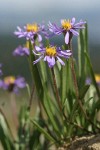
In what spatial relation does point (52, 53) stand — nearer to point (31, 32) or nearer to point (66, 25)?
point (66, 25)

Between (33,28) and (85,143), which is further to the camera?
(33,28)

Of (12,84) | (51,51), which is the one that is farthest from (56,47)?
(12,84)

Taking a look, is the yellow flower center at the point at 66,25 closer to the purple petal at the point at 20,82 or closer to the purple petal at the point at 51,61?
the purple petal at the point at 51,61

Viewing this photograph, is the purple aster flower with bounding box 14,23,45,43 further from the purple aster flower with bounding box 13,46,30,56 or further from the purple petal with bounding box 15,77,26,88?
the purple petal with bounding box 15,77,26,88

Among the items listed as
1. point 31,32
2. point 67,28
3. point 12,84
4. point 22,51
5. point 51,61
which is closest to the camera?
point 51,61

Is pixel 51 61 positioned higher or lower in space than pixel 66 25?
lower

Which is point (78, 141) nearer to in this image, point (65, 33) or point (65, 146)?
point (65, 146)

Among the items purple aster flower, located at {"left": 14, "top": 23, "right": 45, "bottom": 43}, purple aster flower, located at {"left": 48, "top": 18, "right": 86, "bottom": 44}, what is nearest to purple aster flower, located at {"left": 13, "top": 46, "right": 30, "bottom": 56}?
purple aster flower, located at {"left": 14, "top": 23, "right": 45, "bottom": 43}

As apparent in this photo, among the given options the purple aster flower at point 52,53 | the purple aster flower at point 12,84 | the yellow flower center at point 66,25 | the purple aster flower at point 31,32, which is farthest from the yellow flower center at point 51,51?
the purple aster flower at point 12,84
